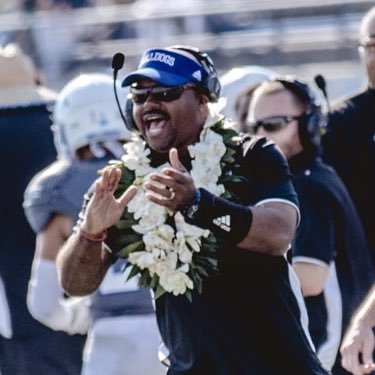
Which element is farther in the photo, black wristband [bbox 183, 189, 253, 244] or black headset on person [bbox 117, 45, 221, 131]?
black headset on person [bbox 117, 45, 221, 131]

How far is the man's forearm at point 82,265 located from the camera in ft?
19.7

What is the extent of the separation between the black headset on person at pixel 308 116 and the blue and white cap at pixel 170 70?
150cm

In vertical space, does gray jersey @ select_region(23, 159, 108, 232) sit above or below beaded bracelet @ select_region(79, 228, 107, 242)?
below

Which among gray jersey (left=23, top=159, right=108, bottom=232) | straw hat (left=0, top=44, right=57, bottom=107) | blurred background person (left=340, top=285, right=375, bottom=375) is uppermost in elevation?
blurred background person (left=340, top=285, right=375, bottom=375)

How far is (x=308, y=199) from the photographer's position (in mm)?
7242

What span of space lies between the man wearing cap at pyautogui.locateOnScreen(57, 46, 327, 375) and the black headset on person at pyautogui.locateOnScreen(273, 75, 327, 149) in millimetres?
1464

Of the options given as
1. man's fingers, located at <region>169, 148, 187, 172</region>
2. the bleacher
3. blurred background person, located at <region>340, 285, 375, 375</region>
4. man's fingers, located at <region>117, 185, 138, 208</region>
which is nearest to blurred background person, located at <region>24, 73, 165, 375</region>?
man's fingers, located at <region>117, 185, 138, 208</region>

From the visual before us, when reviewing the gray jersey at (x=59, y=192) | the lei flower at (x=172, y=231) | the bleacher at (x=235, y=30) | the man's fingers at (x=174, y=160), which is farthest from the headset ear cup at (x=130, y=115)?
the bleacher at (x=235, y=30)

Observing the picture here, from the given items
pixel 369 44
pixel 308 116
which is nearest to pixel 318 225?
pixel 308 116

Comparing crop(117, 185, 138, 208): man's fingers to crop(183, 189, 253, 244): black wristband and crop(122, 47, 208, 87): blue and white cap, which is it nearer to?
crop(183, 189, 253, 244): black wristband

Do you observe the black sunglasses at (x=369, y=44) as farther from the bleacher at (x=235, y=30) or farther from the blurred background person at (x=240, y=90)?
the bleacher at (x=235, y=30)

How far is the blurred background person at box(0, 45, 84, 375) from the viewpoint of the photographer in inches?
316

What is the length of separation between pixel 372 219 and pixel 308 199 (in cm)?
57

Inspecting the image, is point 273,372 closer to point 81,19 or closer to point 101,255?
point 101,255
